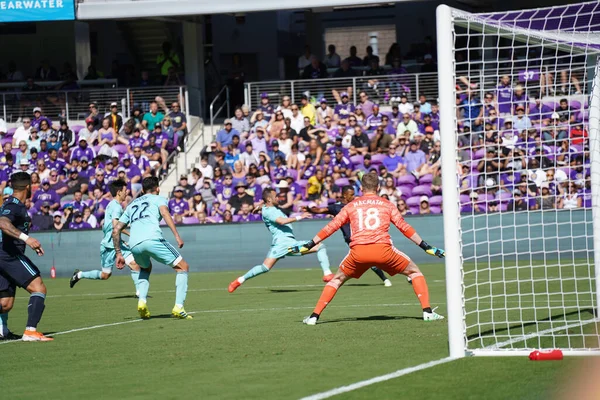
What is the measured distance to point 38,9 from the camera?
30062mm

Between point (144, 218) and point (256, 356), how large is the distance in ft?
15.5

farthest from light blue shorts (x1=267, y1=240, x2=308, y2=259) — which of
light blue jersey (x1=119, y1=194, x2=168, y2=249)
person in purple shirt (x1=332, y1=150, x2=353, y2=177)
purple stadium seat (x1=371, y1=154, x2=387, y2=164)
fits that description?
purple stadium seat (x1=371, y1=154, x2=387, y2=164)

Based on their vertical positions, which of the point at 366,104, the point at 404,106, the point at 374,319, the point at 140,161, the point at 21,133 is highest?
the point at 366,104

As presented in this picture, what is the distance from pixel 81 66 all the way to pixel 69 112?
68.9 inches

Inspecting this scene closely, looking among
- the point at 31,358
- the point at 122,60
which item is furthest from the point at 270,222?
the point at 122,60

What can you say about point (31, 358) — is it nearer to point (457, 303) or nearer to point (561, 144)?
point (457, 303)

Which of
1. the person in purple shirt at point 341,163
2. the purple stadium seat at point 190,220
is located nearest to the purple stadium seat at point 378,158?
the person in purple shirt at point 341,163

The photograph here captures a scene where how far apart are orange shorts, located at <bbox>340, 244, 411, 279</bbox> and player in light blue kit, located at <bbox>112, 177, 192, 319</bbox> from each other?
9.38 ft

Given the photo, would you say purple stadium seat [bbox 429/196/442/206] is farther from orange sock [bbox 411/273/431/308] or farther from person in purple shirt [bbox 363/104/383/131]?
orange sock [bbox 411/273/431/308]

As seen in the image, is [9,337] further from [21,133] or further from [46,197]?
[21,133]

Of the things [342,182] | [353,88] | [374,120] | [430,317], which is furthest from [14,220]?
[353,88]

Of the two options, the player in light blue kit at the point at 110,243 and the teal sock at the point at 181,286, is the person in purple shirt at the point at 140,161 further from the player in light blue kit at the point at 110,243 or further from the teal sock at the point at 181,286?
the teal sock at the point at 181,286

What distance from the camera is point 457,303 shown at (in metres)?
9.58

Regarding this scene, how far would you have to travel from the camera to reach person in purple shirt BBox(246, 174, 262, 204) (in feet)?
86.0
